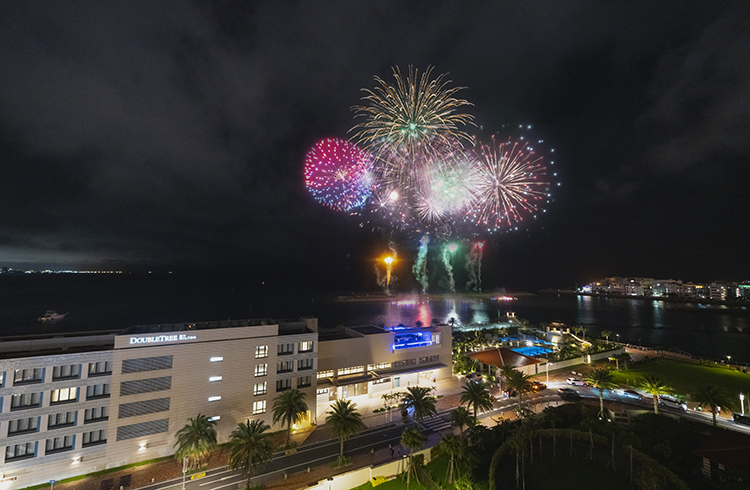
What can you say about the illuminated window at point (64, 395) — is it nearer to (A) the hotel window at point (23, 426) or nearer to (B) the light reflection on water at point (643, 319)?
(A) the hotel window at point (23, 426)

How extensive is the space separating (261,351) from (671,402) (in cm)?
5648

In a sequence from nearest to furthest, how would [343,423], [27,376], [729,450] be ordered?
[729,450] < [27,376] < [343,423]

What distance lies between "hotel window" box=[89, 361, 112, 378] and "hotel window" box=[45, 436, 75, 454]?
19.1 ft

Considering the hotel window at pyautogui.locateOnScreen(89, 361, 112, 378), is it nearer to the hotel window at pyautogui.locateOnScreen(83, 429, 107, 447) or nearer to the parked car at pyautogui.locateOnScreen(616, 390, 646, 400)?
the hotel window at pyautogui.locateOnScreen(83, 429, 107, 447)

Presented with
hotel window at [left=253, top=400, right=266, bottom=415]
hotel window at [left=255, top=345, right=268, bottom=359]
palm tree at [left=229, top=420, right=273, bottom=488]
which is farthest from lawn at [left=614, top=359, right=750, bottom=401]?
hotel window at [left=255, top=345, right=268, bottom=359]

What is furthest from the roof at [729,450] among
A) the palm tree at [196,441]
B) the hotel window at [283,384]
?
the palm tree at [196,441]

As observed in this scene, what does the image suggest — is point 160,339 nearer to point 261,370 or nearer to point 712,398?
point 261,370

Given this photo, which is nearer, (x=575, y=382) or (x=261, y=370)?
(x=261, y=370)

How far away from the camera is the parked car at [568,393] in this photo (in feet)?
158

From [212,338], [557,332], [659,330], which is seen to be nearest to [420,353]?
[212,338]

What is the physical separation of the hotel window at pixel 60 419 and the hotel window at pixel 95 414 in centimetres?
89

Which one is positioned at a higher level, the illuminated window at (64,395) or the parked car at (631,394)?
the illuminated window at (64,395)

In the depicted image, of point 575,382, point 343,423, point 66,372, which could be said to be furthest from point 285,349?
point 575,382

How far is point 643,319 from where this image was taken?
515 ft
